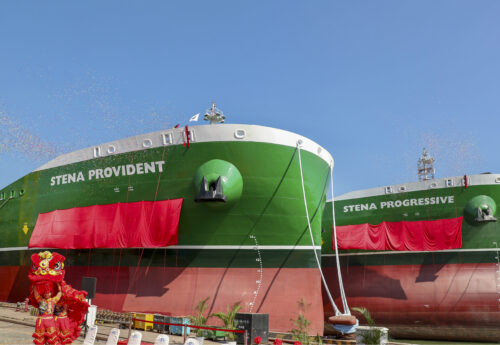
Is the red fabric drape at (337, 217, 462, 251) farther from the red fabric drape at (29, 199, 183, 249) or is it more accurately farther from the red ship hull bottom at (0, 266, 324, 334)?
the red fabric drape at (29, 199, 183, 249)

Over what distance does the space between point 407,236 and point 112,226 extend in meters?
16.9

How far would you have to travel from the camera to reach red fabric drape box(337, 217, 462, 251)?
2434 centimetres

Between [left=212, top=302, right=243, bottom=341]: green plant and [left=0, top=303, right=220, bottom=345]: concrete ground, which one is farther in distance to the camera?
[left=212, top=302, right=243, bottom=341]: green plant

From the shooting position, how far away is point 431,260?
25000 mm

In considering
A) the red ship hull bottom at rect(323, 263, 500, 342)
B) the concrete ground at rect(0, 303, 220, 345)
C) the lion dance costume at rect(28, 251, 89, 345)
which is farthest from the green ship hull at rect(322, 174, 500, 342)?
the lion dance costume at rect(28, 251, 89, 345)

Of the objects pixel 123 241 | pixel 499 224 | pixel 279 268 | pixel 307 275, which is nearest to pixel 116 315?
pixel 123 241

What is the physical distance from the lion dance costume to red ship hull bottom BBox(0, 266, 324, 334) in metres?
8.37

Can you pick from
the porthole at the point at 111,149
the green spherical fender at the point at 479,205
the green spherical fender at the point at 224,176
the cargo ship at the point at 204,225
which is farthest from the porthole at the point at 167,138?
the green spherical fender at the point at 479,205

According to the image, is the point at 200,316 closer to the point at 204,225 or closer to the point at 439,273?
the point at 204,225

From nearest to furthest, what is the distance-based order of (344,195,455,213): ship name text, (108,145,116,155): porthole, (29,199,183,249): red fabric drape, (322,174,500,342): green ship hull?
(29,199,183,249): red fabric drape, (108,145,116,155): porthole, (322,174,500,342): green ship hull, (344,195,455,213): ship name text

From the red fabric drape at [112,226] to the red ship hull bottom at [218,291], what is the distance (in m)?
1.39

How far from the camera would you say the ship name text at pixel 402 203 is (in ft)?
83.9

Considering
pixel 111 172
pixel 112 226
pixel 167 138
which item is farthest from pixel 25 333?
pixel 167 138

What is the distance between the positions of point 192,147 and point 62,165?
819cm
